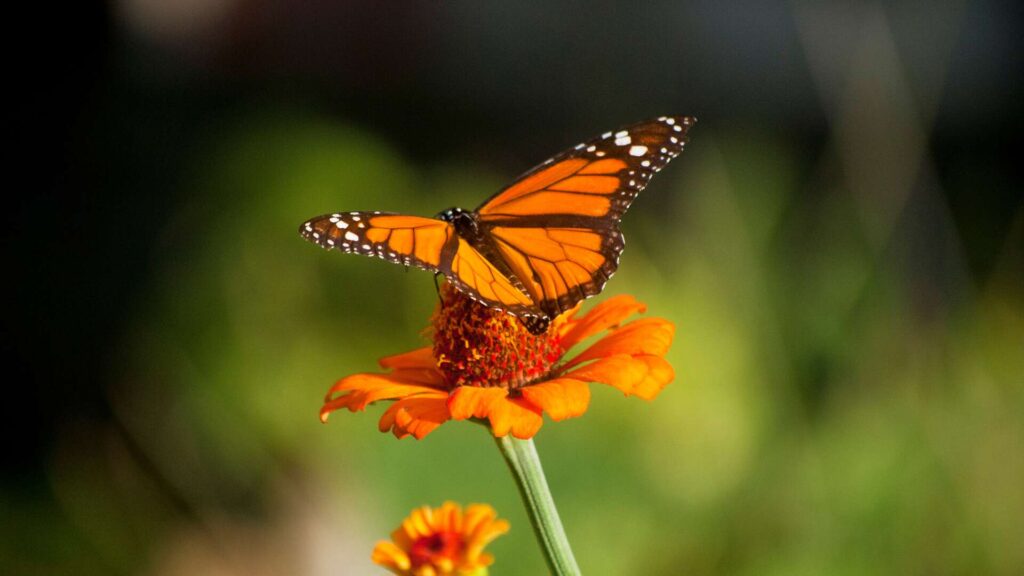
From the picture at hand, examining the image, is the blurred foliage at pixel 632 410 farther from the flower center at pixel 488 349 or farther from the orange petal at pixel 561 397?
the orange petal at pixel 561 397

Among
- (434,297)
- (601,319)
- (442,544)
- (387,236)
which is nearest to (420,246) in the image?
(387,236)

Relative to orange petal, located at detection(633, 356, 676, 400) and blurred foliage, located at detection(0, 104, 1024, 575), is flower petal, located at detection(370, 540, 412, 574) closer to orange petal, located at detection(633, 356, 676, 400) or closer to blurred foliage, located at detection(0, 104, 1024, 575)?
orange petal, located at detection(633, 356, 676, 400)

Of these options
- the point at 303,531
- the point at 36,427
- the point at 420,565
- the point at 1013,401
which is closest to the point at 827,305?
the point at 1013,401

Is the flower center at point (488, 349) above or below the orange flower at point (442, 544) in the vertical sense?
above

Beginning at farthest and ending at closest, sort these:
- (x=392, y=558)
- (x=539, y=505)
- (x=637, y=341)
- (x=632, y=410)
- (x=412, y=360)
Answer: (x=632, y=410), (x=412, y=360), (x=637, y=341), (x=539, y=505), (x=392, y=558)

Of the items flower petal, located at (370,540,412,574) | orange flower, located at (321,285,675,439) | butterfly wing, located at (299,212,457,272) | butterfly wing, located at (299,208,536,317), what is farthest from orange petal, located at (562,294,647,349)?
flower petal, located at (370,540,412,574)

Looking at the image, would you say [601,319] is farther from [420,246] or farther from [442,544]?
[442,544]

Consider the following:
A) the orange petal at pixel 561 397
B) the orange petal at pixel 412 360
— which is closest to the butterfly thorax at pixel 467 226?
the orange petal at pixel 412 360
